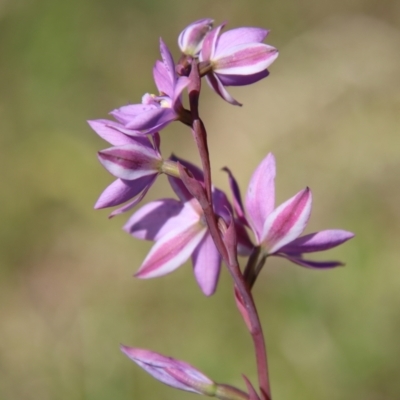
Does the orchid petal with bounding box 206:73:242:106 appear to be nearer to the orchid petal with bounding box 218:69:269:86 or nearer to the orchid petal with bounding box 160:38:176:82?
the orchid petal with bounding box 218:69:269:86

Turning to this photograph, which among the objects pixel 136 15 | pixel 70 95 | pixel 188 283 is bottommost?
pixel 188 283

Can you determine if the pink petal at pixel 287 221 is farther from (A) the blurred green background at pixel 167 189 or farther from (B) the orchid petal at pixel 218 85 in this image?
(A) the blurred green background at pixel 167 189

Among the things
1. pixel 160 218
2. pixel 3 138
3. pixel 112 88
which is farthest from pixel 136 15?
pixel 160 218

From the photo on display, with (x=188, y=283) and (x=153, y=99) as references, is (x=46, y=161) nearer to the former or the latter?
(x=188, y=283)

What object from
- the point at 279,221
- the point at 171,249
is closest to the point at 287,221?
the point at 279,221

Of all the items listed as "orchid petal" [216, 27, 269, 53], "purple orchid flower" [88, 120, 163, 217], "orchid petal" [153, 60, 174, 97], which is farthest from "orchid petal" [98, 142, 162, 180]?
"orchid petal" [216, 27, 269, 53]

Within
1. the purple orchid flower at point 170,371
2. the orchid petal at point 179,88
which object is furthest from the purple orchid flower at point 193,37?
the purple orchid flower at point 170,371

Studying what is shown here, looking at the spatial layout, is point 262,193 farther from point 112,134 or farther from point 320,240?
point 112,134
